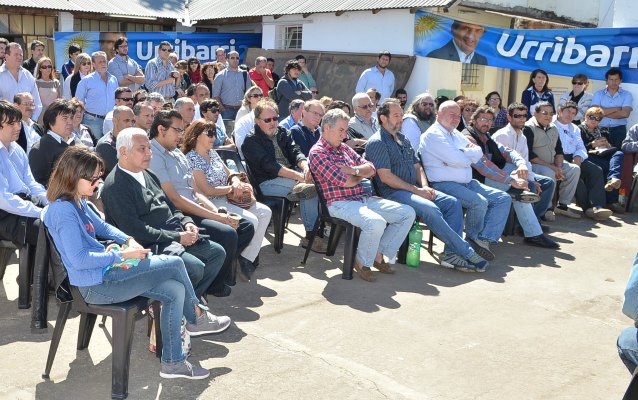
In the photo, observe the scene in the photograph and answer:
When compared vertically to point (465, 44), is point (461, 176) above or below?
below

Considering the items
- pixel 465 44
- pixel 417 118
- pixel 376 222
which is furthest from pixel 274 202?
pixel 465 44

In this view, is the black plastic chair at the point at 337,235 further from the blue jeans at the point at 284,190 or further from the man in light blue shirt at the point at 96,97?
the man in light blue shirt at the point at 96,97

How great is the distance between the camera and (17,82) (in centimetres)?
858

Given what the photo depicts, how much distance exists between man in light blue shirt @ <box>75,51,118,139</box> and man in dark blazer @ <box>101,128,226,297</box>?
4309 mm

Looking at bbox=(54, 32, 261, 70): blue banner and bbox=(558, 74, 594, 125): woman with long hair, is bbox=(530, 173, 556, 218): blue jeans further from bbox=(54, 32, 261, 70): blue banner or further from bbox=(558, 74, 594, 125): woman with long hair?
bbox=(54, 32, 261, 70): blue banner

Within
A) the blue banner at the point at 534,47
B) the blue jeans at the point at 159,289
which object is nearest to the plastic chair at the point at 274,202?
the blue jeans at the point at 159,289

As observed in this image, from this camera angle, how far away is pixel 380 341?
4.85 m

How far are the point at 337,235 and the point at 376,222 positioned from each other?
76cm

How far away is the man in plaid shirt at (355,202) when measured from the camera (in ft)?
20.4

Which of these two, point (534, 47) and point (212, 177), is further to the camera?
point (534, 47)

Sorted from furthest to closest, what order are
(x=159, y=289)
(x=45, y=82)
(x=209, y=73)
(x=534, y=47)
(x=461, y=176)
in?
(x=209, y=73) < (x=534, y=47) < (x=45, y=82) < (x=461, y=176) < (x=159, y=289)

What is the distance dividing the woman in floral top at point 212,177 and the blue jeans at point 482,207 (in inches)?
85.8

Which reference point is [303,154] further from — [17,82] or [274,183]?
[17,82]

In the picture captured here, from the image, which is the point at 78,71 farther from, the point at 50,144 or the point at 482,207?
the point at 482,207
